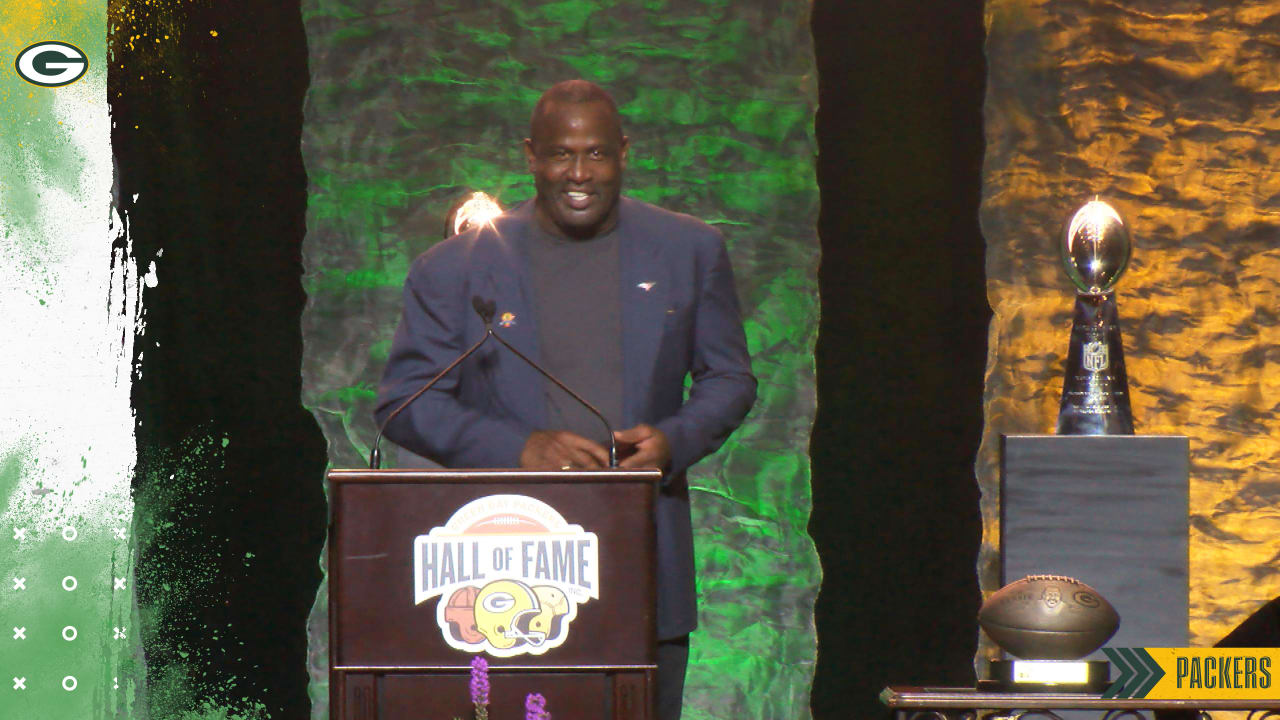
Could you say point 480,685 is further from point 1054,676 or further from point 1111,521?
point 1111,521

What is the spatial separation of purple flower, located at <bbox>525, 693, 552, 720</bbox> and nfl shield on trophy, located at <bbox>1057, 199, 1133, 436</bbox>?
50.6 inches

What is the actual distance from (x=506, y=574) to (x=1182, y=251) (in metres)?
1.78

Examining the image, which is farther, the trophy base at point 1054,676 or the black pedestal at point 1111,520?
the black pedestal at point 1111,520

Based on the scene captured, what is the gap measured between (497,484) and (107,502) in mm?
1839

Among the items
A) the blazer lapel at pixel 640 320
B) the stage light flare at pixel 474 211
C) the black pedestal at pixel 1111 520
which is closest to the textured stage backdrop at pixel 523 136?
the stage light flare at pixel 474 211

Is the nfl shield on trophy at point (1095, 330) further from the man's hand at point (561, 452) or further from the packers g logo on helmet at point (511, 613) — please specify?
the packers g logo on helmet at point (511, 613)

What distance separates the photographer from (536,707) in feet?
5.75

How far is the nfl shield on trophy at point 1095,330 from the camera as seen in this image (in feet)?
8.76

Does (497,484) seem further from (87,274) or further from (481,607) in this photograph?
(87,274)

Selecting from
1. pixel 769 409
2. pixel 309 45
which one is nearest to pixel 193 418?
pixel 309 45

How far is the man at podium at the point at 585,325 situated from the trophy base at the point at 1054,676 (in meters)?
0.54

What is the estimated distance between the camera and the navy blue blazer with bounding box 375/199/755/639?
2291 millimetres

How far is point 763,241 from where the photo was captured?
3.44 m
